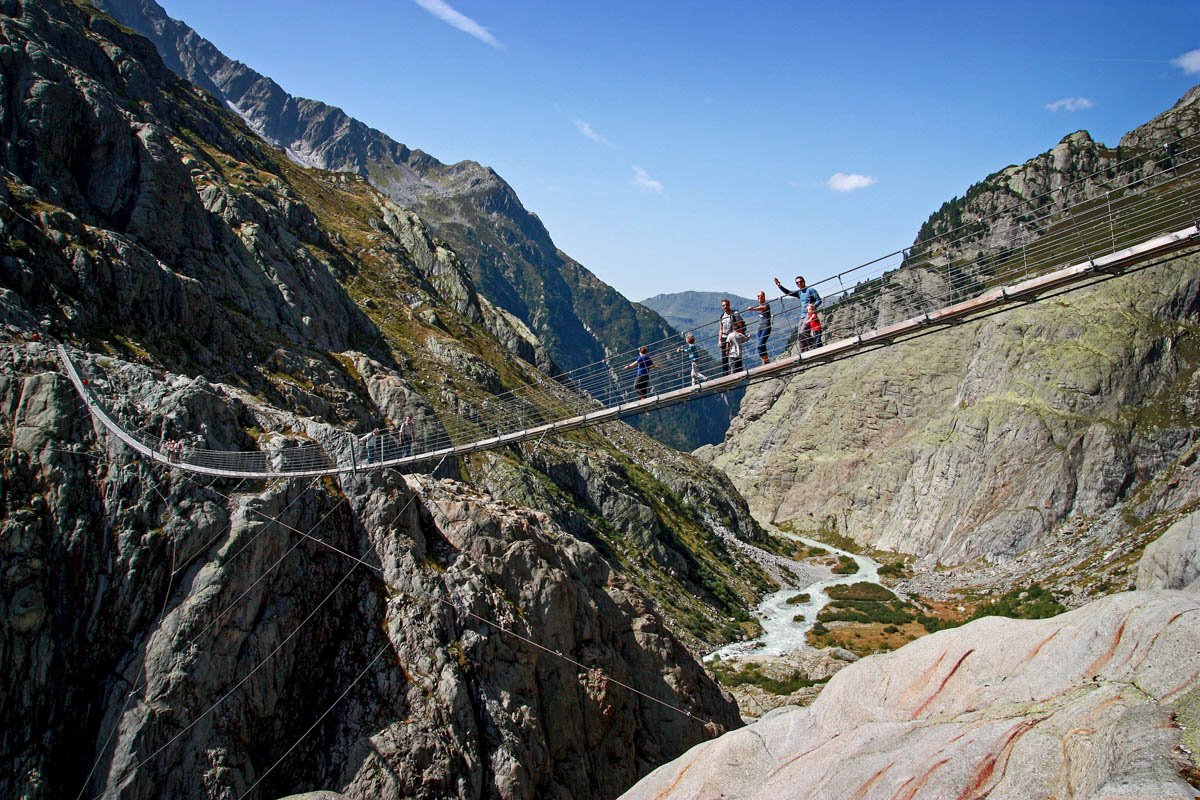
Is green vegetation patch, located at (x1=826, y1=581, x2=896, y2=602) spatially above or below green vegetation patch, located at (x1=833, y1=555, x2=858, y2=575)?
above

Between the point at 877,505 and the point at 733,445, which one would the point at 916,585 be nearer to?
the point at 877,505

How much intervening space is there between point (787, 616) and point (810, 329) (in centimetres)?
5937

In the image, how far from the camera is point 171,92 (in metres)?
89.3

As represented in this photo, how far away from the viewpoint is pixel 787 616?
7469cm

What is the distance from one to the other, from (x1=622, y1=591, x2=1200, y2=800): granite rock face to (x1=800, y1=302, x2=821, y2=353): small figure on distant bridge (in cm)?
783

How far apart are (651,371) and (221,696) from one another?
15.0 meters

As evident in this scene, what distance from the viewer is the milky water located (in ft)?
201

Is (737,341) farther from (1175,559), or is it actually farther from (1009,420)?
(1009,420)

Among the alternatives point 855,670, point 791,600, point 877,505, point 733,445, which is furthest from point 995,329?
point 855,670

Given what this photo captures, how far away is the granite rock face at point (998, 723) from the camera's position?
9586 millimetres

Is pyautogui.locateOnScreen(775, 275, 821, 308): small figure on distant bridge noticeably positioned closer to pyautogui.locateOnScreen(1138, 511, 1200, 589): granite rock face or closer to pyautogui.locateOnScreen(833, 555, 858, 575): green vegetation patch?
pyautogui.locateOnScreen(1138, 511, 1200, 589): granite rock face

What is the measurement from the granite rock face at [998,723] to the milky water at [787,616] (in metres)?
42.5

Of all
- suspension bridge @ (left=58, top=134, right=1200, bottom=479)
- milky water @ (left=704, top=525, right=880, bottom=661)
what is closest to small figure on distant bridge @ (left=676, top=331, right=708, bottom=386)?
suspension bridge @ (left=58, top=134, right=1200, bottom=479)

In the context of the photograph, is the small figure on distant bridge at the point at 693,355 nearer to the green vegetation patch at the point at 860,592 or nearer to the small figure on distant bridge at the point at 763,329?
the small figure on distant bridge at the point at 763,329
